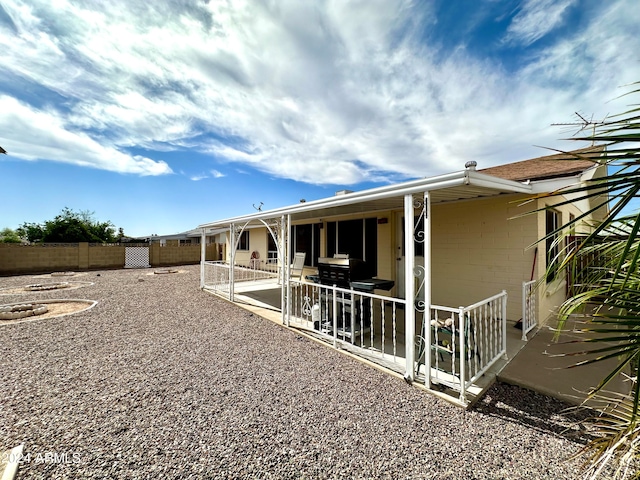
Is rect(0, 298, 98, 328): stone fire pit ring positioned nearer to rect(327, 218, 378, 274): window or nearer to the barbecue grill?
the barbecue grill

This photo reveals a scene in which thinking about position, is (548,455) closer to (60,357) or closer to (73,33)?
(60,357)

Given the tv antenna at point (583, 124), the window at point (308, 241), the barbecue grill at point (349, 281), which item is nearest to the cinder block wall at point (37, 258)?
the window at point (308, 241)

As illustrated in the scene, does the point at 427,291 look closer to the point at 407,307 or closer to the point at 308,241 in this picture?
the point at 407,307

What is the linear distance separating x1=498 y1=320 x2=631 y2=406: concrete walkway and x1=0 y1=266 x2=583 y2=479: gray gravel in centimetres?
18

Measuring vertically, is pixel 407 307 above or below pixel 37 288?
above

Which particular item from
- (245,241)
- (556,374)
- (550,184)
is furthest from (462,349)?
(245,241)

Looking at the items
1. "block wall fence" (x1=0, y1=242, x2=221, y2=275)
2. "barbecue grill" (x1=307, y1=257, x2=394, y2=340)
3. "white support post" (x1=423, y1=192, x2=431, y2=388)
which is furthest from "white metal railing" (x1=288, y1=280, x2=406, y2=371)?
"block wall fence" (x1=0, y1=242, x2=221, y2=275)

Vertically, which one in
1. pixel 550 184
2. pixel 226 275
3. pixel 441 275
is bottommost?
pixel 226 275

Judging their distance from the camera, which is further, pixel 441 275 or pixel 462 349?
pixel 441 275

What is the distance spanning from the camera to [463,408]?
288cm

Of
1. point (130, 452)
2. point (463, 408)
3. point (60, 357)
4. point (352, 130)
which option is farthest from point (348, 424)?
point (352, 130)

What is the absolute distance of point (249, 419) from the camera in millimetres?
2727

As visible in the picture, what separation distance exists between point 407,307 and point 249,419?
2.19 meters

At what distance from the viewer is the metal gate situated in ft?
58.7
